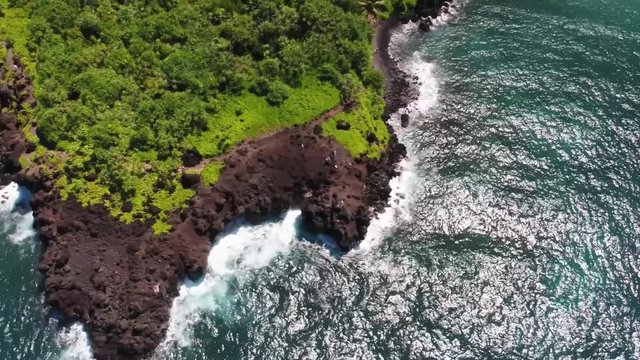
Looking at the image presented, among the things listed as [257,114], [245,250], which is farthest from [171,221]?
[257,114]

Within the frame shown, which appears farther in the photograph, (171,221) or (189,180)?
(189,180)

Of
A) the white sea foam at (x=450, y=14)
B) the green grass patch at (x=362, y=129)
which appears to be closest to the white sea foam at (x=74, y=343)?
the green grass patch at (x=362, y=129)

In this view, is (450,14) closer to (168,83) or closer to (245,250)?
(168,83)

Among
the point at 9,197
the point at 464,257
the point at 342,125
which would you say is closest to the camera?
the point at 464,257

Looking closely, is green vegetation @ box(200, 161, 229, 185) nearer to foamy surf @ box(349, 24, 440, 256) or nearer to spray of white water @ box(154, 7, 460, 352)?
spray of white water @ box(154, 7, 460, 352)

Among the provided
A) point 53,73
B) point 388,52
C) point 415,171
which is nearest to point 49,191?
point 53,73

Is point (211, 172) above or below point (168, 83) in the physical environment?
below
